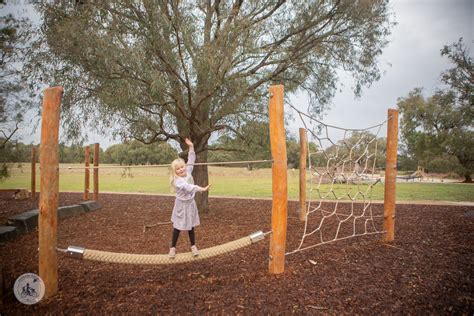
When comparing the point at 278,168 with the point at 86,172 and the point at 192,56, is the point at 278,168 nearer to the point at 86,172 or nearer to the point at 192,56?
the point at 192,56

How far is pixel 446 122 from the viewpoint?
1998cm

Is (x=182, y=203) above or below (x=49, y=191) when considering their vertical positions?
below

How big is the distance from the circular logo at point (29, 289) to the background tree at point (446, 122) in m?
17.1

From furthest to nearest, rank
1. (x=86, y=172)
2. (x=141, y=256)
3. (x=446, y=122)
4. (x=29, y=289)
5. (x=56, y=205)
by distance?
(x=446, y=122) < (x=86, y=172) < (x=141, y=256) < (x=56, y=205) < (x=29, y=289)

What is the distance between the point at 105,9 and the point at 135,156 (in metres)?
5.52

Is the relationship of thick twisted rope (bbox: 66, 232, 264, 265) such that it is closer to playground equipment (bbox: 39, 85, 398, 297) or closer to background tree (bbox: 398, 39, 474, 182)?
playground equipment (bbox: 39, 85, 398, 297)

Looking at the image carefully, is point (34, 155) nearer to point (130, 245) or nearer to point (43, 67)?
point (43, 67)

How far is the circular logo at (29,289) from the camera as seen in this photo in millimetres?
2932

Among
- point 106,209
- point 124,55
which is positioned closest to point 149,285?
point 124,55

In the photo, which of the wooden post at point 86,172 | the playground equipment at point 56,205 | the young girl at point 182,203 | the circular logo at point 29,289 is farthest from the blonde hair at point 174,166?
the wooden post at point 86,172

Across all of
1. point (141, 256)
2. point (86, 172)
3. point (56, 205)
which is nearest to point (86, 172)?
point (86, 172)

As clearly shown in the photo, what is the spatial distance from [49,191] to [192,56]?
10.5 ft

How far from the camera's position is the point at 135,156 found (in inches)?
378

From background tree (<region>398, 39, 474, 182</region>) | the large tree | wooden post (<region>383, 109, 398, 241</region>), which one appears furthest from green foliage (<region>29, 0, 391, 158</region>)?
background tree (<region>398, 39, 474, 182</region>)
